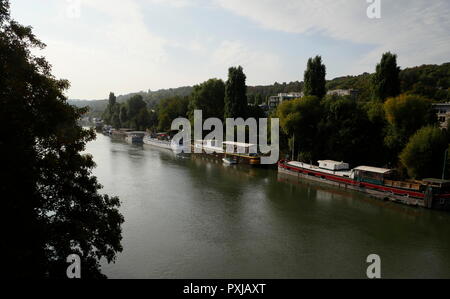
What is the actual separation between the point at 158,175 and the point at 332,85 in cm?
9593

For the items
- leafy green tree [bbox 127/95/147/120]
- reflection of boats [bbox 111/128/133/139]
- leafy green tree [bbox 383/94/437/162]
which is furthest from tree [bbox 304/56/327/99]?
leafy green tree [bbox 127/95/147/120]

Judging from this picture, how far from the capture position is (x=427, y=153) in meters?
27.8

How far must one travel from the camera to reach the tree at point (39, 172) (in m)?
7.94

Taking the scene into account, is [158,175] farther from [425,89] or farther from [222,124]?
[425,89]

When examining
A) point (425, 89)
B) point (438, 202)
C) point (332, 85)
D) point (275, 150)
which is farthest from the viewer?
point (332, 85)

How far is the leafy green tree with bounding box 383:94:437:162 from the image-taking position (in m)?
31.9

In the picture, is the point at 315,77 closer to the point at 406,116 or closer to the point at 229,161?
the point at 406,116

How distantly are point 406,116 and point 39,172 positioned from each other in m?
32.3

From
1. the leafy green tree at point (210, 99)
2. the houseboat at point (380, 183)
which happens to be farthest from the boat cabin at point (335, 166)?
the leafy green tree at point (210, 99)

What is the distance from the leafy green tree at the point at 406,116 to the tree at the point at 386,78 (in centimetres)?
417

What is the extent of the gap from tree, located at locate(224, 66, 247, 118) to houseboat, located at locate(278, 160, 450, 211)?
19.9 meters

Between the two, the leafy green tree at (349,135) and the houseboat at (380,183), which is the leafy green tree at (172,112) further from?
the houseboat at (380,183)

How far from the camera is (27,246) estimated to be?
27.0ft
